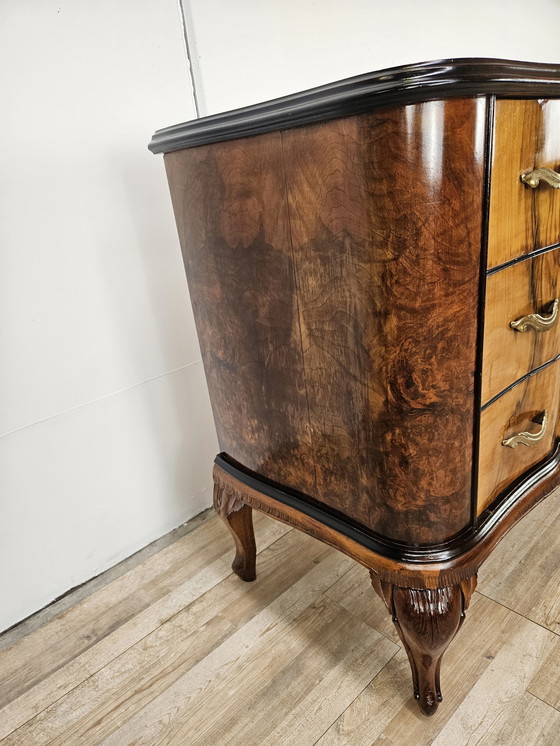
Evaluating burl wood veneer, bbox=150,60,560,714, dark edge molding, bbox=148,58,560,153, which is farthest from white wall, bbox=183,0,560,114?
dark edge molding, bbox=148,58,560,153

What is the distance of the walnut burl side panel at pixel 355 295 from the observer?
1.77 ft

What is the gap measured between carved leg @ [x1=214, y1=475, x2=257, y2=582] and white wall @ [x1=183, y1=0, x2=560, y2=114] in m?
0.75

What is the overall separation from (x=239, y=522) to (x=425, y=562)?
41 cm

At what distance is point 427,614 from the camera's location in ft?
2.33

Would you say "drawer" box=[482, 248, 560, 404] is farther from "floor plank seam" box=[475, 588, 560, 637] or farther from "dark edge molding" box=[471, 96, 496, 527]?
"floor plank seam" box=[475, 588, 560, 637]

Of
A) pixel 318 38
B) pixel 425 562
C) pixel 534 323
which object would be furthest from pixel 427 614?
pixel 318 38

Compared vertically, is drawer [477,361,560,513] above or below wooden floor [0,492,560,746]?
above

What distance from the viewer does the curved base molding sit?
27.6 inches

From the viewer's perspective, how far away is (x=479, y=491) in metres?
0.73

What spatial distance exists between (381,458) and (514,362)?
22cm

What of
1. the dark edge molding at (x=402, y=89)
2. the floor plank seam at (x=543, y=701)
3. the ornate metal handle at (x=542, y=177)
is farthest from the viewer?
the floor plank seam at (x=543, y=701)

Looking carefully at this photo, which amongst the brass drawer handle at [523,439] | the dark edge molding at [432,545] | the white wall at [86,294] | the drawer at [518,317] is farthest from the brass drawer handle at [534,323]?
the white wall at [86,294]

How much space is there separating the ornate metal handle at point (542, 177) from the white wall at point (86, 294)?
71cm

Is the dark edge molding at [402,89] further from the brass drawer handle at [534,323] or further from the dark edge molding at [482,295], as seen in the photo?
the brass drawer handle at [534,323]
